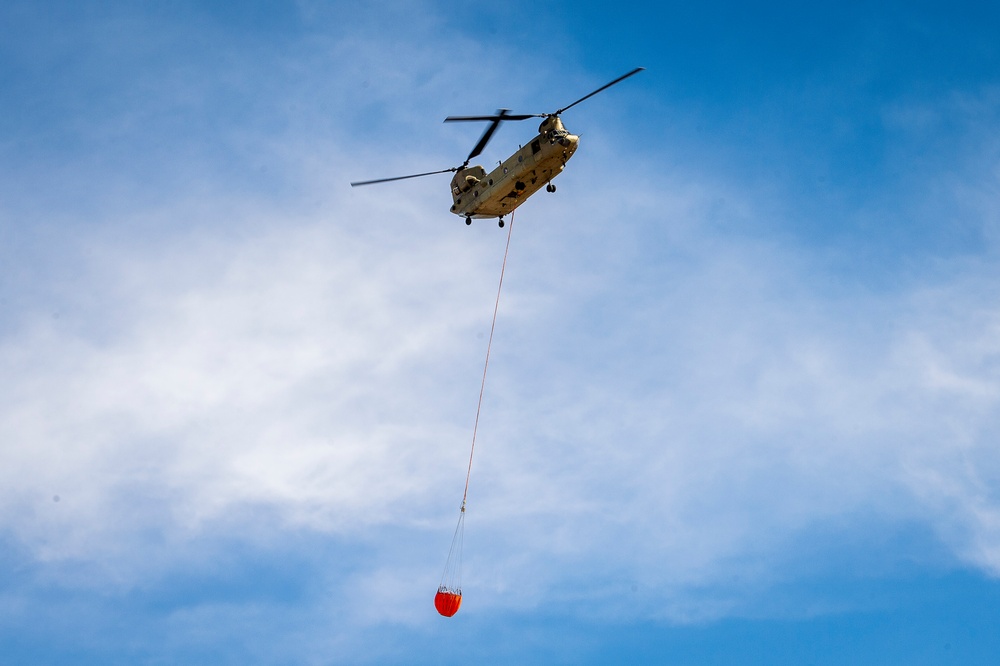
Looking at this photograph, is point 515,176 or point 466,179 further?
point 466,179

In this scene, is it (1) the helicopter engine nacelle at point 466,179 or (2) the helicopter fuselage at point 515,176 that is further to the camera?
(1) the helicopter engine nacelle at point 466,179

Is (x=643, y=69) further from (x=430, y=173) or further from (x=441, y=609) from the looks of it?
(x=441, y=609)

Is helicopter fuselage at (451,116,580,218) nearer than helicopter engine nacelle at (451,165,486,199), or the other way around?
helicopter fuselage at (451,116,580,218)

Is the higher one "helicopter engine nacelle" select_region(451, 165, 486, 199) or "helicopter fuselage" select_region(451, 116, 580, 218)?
"helicopter engine nacelle" select_region(451, 165, 486, 199)

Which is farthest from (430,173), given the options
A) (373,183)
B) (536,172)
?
(536,172)

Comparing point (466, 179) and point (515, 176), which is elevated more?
point (466, 179)

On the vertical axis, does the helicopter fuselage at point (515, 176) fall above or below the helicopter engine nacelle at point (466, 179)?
below
